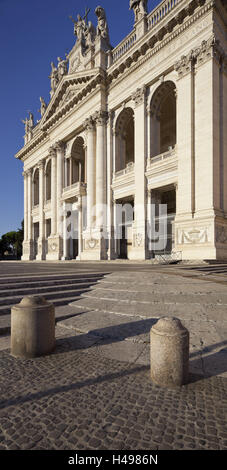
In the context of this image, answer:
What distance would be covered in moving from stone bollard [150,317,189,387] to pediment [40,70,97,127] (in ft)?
91.9

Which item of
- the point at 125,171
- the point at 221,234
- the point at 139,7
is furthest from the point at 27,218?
the point at 221,234

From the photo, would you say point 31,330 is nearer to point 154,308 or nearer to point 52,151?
point 154,308

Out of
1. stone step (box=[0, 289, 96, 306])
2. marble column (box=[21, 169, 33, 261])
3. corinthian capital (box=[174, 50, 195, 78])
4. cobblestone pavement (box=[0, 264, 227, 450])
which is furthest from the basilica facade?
cobblestone pavement (box=[0, 264, 227, 450])

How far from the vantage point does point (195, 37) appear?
1738 centimetres

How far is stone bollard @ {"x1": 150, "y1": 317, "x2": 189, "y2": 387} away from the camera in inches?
108

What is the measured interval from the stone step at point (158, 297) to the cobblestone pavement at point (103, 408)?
2.78 m

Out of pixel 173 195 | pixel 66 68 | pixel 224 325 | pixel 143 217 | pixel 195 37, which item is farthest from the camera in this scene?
pixel 66 68

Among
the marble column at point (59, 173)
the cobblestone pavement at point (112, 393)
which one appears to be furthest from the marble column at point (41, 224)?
the cobblestone pavement at point (112, 393)

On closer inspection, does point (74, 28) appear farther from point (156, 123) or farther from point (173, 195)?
point (173, 195)

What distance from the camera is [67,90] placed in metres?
29.6

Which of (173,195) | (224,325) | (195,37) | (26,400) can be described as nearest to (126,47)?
(195,37)

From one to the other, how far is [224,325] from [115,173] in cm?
2158

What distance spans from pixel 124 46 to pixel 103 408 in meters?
29.1

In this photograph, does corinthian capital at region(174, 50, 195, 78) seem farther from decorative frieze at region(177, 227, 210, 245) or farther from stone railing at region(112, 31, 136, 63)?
decorative frieze at region(177, 227, 210, 245)
